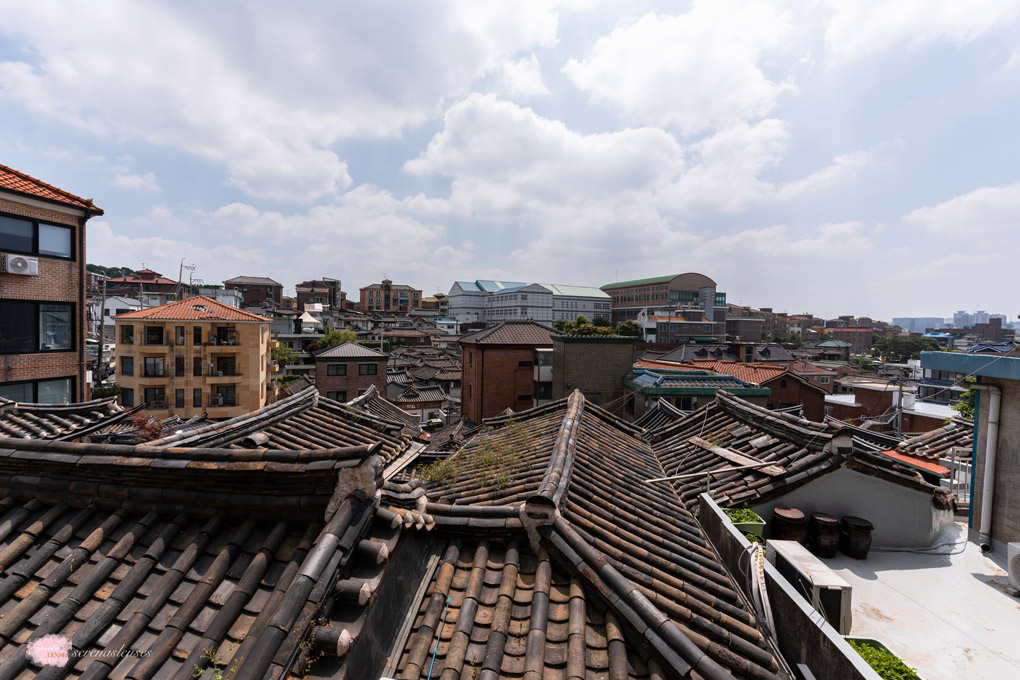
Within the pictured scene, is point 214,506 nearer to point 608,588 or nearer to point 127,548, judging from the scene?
point 127,548

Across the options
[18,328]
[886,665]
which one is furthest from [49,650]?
[18,328]

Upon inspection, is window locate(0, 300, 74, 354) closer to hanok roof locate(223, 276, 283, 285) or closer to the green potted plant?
the green potted plant

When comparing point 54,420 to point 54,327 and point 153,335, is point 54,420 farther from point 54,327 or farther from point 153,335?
point 153,335

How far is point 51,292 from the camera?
22.0 m

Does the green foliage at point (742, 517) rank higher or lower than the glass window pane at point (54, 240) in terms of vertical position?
lower

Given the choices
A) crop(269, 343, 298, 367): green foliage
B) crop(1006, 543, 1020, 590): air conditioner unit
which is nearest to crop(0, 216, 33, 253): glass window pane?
crop(269, 343, 298, 367): green foliage

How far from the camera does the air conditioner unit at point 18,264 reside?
19.9 meters

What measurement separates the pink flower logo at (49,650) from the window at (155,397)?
40133 millimetres

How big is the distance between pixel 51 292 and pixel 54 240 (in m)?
2.61

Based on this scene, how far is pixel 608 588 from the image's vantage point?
14.5ft

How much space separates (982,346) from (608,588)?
41.8 feet

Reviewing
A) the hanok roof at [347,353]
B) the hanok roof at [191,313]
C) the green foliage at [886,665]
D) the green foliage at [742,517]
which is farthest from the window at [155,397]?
the green foliage at [886,665]

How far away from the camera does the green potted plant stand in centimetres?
832

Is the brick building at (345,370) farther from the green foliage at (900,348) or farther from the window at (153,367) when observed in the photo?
the green foliage at (900,348)
